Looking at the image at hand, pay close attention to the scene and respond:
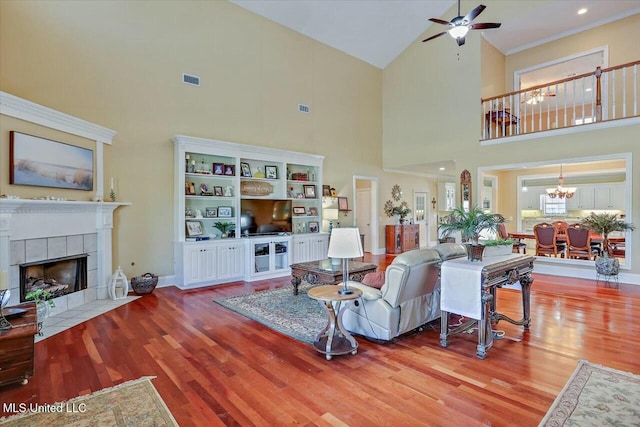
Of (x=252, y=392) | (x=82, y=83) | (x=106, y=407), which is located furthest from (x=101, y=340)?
(x=82, y=83)

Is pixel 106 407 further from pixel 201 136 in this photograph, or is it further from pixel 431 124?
pixel 431 124

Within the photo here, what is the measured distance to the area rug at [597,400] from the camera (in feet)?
6.91

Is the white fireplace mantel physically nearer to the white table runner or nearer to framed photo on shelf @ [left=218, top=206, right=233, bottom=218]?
framed photo on shelf @ [left=218, top=206, right=233, bottom=218]

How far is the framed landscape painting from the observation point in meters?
3.93

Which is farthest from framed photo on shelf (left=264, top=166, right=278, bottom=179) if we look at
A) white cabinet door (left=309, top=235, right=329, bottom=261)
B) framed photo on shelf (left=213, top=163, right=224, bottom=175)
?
white cabinet door (left=309, top=235, right=329, bottom=261)

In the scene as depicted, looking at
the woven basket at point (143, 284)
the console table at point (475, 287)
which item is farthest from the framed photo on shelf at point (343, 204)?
the console table at point (475, 287)

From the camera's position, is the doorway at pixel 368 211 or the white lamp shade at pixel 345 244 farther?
the doorway at pixel 368 211

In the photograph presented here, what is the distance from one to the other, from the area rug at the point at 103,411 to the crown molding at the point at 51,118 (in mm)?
3273

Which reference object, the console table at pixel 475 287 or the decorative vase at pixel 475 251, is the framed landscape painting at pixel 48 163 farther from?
the decorative vase at pixel 475 251

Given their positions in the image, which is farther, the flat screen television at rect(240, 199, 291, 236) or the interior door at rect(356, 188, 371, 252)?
the interior door at rect(356, 188, 371, 252)

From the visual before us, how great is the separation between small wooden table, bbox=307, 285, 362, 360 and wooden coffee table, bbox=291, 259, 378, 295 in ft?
3.90

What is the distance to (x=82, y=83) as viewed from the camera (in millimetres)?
5035

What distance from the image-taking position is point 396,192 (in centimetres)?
1059

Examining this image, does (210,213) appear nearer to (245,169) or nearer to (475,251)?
(245,169)
